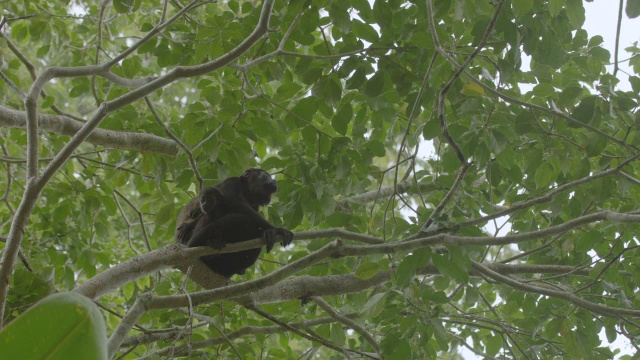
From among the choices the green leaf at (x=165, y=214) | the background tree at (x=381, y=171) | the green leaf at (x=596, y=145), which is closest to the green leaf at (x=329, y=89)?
the background tree at (x=381, y=171)

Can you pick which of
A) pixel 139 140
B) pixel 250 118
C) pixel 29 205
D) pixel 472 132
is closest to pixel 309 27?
pixel 250 118

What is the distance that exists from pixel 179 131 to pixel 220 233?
1.26 metres

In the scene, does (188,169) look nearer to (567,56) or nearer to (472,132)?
(472,132)

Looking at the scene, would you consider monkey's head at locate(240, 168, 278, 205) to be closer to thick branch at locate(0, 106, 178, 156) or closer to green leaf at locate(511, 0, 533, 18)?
thick branch at locate(0, 106, 178, 156)

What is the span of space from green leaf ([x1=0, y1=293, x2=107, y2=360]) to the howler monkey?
368cm

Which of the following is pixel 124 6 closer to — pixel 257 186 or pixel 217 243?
pixel 257 186

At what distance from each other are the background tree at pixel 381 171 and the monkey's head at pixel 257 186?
0.73 ft

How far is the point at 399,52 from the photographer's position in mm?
4695

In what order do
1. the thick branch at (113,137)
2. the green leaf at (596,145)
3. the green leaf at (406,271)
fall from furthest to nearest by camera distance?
the thick branch at (113,137), the green leaf at (596,145), the green leaf at (406,271)

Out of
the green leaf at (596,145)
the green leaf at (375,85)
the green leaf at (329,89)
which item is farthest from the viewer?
the green leaf at (329,89)

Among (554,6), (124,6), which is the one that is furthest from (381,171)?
(124,6)

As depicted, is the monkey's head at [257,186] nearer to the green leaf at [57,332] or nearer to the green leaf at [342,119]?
the green leaf at [342,119]

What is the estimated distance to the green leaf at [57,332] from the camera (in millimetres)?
787

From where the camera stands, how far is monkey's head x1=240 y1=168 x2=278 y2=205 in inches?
212
